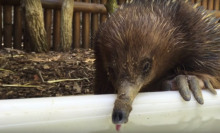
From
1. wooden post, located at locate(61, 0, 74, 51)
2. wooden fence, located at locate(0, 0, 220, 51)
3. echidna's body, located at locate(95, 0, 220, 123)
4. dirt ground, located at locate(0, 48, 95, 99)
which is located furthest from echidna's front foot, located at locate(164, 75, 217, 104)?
wooden fence, located at locate(0, 0, 220, 51)

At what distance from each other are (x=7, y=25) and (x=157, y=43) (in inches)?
99.0

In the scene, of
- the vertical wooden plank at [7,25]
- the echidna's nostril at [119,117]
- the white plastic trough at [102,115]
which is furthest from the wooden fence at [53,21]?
the echidna's nostril at [119,117]

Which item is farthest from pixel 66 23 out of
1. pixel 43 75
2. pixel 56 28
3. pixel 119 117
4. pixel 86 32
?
pixel 119 117

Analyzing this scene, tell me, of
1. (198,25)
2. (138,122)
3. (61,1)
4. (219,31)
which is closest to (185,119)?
(138,122)

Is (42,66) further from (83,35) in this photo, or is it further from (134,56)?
(134,56)

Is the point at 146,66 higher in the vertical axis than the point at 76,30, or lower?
higher

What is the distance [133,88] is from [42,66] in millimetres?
1787

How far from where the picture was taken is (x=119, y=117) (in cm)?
101

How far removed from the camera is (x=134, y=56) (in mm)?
1242

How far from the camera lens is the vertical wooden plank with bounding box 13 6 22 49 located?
3.62m

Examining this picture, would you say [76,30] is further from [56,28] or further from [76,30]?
[56,28]

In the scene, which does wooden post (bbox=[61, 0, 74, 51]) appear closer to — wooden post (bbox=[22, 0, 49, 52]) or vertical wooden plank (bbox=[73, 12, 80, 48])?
wooden post (bbox=[22, 0, 49, 52])

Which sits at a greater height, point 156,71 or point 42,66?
point 156,71

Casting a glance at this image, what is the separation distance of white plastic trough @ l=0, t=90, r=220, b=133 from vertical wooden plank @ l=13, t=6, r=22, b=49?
8.64 feet
